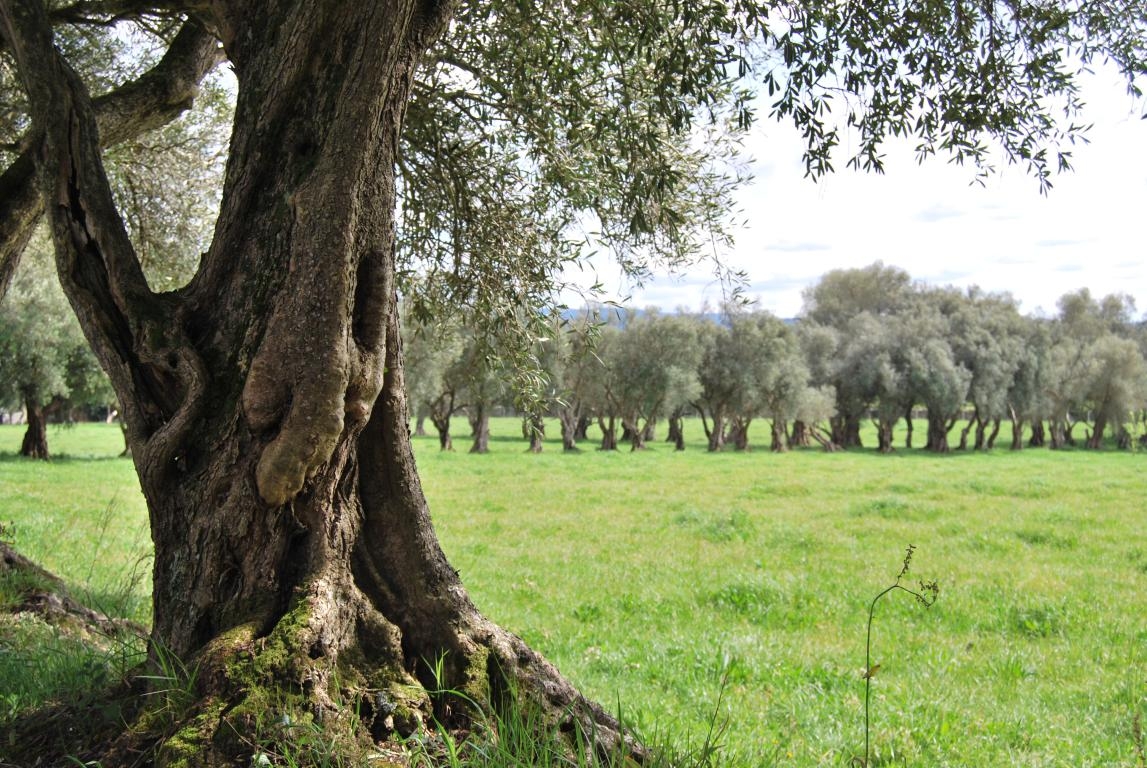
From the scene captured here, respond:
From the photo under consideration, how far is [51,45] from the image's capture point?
15.5 feet

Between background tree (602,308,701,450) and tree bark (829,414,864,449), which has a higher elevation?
background tree (602,308,701,450)

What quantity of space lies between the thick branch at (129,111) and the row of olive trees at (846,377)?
36.1 meters

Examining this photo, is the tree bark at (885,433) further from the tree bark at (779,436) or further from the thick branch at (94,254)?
the thick branch at (94,254)

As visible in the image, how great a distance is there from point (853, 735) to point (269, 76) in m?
6.10

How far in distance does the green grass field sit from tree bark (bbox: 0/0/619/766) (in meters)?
1.70

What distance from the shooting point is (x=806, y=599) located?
1198cm

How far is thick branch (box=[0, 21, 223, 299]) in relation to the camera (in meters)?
6.08

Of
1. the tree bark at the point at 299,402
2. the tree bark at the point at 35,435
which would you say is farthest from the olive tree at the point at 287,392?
the tree bark at the point at 35,435

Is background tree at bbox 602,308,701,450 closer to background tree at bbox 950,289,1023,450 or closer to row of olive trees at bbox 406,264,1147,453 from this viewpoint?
row of olive trees at bbox 406,264,1147,453

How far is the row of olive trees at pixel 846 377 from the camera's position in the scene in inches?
2080

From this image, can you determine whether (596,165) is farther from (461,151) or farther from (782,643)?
(782,643)

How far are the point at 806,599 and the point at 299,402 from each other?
9968mm

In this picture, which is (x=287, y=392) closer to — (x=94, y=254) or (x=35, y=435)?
(x=94, y=254)

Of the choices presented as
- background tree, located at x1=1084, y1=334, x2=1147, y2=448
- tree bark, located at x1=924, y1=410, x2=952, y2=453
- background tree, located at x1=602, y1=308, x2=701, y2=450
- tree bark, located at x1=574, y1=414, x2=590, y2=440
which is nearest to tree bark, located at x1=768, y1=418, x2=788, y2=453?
background tree, located at x1=602, y1=308, x2=701, y2=450
